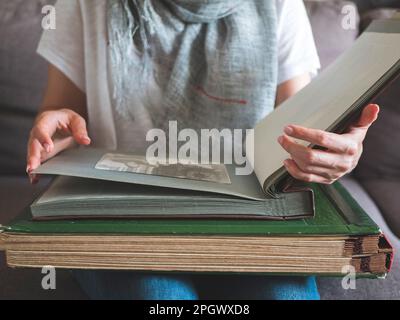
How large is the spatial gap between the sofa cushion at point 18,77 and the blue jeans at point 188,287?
0.53 m

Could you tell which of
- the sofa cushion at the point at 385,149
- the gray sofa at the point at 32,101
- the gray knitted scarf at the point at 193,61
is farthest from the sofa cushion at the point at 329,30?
the gray knitted scarf at the point at 193,61

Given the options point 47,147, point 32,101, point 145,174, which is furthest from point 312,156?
point 32,101

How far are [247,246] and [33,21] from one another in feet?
2.57

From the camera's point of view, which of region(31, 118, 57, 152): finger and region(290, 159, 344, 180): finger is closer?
region(290, 159, 344, 180): finger

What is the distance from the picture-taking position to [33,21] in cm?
102

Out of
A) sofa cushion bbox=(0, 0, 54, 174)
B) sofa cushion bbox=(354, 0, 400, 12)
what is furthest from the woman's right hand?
sofa cushion bbox=(354, 0, 400, 12)

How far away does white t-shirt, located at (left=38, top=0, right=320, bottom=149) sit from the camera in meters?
0.81

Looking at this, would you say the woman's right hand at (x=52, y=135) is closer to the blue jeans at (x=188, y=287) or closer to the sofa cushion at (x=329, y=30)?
the blue jeans at (x=188, y=287)

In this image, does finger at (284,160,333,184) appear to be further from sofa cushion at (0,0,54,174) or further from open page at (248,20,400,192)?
sofa cushion at (0,0,54,174)

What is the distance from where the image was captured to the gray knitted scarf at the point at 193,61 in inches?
31.3

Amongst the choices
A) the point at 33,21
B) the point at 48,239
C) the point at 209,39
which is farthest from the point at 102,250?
the point at 33,21

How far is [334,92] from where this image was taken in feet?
1.71

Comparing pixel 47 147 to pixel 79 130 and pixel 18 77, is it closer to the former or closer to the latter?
pixel 79 130
